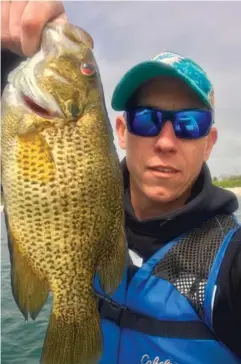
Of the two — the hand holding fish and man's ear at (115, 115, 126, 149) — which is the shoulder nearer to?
man's ear at (115, 115, 126, 149)

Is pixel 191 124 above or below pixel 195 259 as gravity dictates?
above

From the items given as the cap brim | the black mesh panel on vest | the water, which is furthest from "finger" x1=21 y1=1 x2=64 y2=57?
the water

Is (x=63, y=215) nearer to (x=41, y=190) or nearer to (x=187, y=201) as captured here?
(x=41, y=190)

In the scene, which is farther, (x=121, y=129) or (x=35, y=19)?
(x=121, y=129)

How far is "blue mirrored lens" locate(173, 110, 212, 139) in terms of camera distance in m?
3.06

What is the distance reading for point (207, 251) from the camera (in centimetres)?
303

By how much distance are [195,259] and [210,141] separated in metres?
0.84

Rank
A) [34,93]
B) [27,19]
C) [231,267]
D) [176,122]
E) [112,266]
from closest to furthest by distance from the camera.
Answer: [27,19], [34,93], [112,266], [231,267], [176,122]

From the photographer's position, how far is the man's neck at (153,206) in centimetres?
336

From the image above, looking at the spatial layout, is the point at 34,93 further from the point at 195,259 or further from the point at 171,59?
the point at 195,259

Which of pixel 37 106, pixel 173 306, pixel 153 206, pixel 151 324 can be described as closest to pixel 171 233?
pixel 153 206

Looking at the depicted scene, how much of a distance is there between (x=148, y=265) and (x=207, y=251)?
1.31 ft

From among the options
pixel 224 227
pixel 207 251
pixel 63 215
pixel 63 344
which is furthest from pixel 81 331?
pixel 224 227

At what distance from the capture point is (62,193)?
248cm
